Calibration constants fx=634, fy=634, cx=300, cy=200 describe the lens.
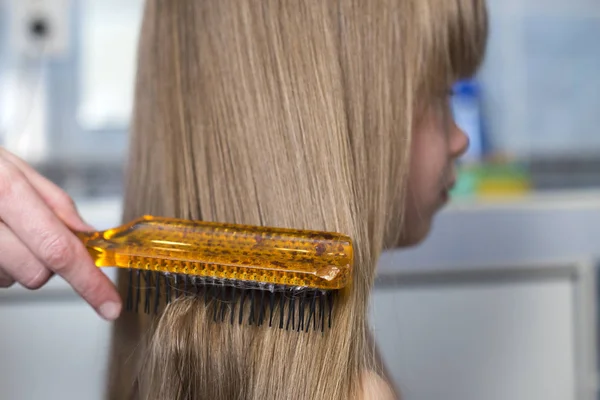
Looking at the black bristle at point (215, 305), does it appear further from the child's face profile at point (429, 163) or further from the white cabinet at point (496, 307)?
the white cabinet at point (496, 307)

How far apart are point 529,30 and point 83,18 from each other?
34.9 inches

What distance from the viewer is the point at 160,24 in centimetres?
63

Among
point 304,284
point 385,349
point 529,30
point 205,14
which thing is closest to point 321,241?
point 304,284

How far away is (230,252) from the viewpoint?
462 mm

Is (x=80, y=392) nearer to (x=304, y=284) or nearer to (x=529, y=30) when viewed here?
(x=304, y=284)

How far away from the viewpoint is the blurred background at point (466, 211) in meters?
0.96

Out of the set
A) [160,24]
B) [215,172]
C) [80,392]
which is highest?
[160,24]

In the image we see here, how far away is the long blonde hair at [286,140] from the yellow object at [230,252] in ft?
0.21

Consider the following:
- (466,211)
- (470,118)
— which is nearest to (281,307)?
(466,211)

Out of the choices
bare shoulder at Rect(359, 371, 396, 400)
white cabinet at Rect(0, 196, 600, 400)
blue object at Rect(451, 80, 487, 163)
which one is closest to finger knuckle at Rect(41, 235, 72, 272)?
bare shoulder at Rect(359, 371, 396, 400)

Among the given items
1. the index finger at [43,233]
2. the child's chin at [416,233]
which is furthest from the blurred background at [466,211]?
the index finger at [43,233]

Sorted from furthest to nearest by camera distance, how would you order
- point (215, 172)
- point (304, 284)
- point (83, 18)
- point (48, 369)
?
point (83, 18) → point (48, 369) → point (215, 172) → point (304, 284)

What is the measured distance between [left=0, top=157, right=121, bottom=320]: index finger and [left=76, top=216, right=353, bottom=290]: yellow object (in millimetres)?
15

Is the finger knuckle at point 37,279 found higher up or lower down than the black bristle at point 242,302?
higher up
